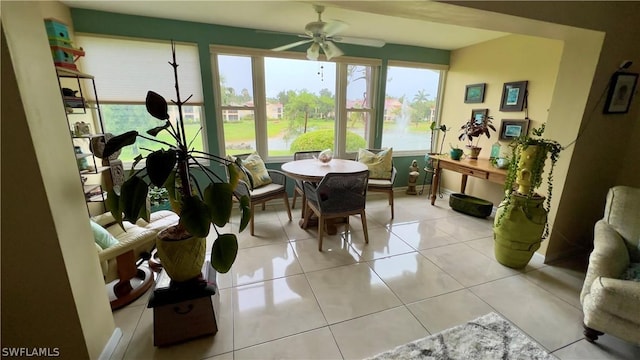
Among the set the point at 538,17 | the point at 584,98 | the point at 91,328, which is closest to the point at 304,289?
the point at 91,328

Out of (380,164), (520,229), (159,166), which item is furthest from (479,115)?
(159,166)

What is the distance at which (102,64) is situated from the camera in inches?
113

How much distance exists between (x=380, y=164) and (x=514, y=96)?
77.2 inches

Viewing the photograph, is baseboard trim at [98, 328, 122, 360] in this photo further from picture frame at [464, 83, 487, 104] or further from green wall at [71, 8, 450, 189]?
picture frame at [464, 83, 487, 104]

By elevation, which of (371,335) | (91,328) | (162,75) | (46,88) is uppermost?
(162,75)

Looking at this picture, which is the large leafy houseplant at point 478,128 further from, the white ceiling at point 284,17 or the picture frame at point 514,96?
the white ceiling at point 284,17

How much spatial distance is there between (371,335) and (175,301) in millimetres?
1223

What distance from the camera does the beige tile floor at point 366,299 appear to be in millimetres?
1559

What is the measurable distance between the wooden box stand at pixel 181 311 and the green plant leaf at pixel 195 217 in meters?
0.47

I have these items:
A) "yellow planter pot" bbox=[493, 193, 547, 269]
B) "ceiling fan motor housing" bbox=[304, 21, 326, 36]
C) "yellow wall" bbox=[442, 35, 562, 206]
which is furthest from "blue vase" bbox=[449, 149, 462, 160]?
"ceiling fan motor housing" bbox=[304, 21, 326, 36]

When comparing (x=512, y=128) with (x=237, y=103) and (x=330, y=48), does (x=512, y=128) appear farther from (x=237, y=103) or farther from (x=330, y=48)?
(x=237, y=103)

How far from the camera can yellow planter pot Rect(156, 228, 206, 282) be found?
1.43 metres

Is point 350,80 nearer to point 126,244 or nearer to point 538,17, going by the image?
point 538,17
